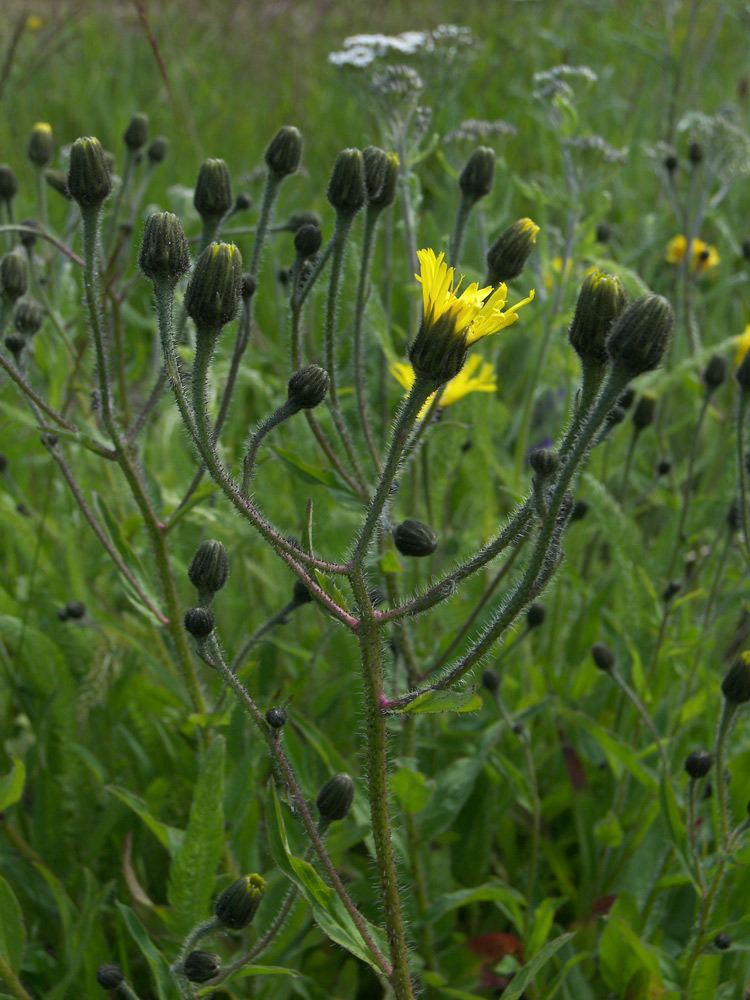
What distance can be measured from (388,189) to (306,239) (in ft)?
1.01

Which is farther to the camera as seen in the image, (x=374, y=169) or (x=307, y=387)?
(x=374, y=169)

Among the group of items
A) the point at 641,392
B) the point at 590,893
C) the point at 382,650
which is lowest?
the point at 590,893

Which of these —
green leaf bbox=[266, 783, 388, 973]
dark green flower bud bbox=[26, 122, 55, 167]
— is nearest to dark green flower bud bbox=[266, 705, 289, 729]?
green leaf bbox=[266, 783, 388, 973]

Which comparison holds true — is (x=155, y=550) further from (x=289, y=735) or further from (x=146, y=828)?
(x=146, y=828)

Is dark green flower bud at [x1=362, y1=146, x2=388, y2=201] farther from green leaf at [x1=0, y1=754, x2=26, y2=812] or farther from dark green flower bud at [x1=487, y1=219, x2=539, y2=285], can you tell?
green leaf at [x1=0, y1=754, x2=26, y2=812]

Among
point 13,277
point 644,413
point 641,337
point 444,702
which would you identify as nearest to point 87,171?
point 13,277

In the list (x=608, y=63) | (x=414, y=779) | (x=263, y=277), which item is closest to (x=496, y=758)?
(x=414, y=779)

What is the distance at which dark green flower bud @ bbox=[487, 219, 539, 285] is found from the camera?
2.12m

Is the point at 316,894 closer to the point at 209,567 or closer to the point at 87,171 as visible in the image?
the point at 209,567

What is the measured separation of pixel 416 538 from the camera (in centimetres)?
180

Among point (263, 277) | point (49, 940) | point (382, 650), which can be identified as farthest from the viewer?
point (263, 277)

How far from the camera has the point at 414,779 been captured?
2.25m

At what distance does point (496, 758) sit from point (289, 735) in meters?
0.63

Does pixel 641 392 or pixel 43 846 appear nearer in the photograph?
pixel 43 846
